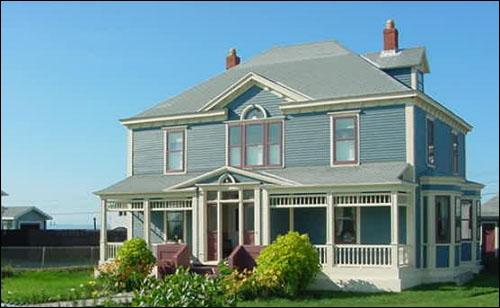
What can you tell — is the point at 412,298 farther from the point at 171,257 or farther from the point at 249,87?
the point at 249,87

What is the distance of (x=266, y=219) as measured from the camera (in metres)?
24.4

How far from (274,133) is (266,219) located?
11.7ft

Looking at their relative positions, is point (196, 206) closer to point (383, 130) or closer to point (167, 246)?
point (167, 246)

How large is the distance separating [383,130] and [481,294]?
6.25 metres

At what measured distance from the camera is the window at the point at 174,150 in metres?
28.8

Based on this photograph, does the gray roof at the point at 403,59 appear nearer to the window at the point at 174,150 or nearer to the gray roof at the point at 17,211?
the window at the point at 174,150

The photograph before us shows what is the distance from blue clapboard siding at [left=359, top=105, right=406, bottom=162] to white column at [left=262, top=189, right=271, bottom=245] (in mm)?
3389

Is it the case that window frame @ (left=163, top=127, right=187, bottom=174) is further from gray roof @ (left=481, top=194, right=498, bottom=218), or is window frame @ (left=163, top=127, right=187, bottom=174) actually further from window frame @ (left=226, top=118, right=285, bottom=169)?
gray roof @ (left=481, top=194, right=498, bottom=218)

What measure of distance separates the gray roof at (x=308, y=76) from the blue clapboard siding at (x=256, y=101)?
2.82 feet

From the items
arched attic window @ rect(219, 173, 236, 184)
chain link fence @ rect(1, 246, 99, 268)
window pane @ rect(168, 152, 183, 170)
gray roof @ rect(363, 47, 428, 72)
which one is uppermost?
gray roof @ rect(363, 47, 428, 72)

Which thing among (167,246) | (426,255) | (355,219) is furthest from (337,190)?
(167,246)

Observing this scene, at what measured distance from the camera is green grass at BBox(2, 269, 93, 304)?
66.3ft

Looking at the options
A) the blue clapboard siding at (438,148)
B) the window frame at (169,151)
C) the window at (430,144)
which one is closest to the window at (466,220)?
the blue clapboard siding at (438,148)

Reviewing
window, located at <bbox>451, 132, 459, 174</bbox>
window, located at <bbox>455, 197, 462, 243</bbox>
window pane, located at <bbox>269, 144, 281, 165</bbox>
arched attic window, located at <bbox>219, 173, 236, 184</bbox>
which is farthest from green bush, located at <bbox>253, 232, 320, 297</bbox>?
window, located at <bbox>451, 132, 459, 174</bbox>
